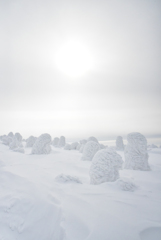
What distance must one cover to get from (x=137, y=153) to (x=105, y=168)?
3.90m

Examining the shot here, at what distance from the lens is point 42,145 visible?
12492mm

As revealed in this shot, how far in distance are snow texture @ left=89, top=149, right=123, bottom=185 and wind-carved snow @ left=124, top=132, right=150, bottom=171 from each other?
10.9 feet

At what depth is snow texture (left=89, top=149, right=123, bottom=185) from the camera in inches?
160

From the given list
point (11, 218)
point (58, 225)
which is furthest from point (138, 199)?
point (11, 218)

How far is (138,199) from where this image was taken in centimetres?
262

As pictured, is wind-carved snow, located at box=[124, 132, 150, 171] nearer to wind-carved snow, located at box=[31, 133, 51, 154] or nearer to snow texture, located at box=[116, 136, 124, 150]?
wind-carved snow, located at box=[31, 133, 51, 154]

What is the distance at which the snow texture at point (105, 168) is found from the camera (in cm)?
407

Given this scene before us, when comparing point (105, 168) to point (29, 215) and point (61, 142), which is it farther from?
point (61, 142)

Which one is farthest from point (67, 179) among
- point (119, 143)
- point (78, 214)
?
point (119, 143)

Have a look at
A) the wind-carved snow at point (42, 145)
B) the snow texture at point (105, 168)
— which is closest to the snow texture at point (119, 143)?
Answer: the wind-carved snow at point (42, 145)

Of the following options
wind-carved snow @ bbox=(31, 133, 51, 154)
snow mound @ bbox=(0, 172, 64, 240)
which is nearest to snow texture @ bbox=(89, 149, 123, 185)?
snow mound @ bbox=(0, 172, 64, 240)

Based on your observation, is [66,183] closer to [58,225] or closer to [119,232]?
[58,225]

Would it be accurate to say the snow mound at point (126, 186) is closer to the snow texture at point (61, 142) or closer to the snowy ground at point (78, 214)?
the snowy ground at point (78, 214)

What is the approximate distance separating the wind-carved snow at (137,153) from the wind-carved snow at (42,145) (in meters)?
7.61
